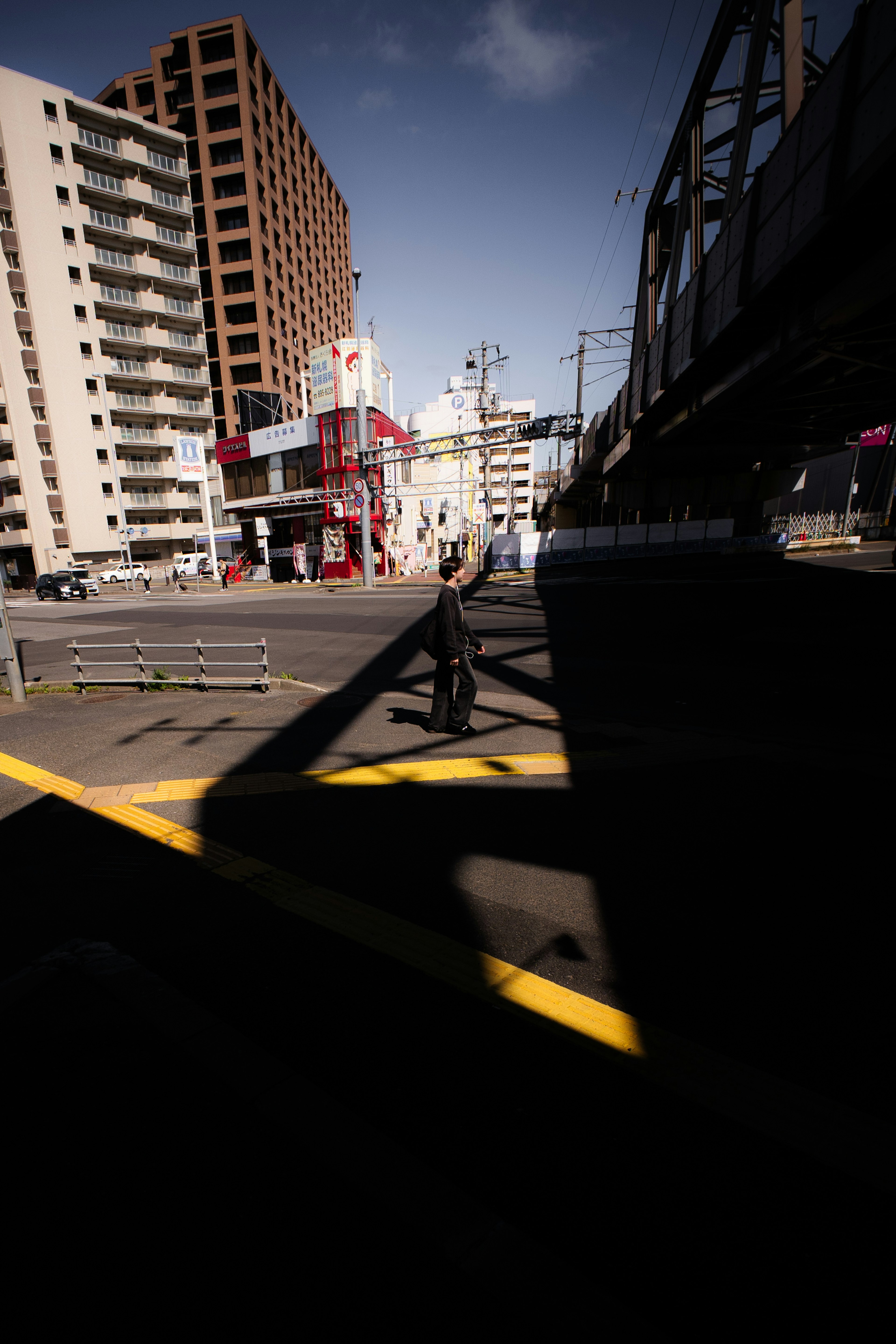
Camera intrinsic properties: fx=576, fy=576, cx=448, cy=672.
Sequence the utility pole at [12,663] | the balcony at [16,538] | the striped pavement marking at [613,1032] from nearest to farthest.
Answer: the striped pavement marking at [613,1032], the utility pole at [12,663], the balcony at [16,538]

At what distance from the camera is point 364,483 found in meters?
29.5

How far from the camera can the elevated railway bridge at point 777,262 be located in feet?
22.9

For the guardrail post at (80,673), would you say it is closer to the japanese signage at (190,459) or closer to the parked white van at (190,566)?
the japanese signage at (190,459)

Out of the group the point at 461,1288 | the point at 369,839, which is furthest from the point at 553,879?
the point at 461,1288

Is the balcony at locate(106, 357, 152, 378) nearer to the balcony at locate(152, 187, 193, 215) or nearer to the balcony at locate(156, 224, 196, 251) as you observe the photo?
the balcony at locate(156, 224, 196, 251)

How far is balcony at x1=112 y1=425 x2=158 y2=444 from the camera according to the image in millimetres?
51219

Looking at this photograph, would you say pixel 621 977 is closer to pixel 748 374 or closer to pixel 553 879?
pixel 553 879

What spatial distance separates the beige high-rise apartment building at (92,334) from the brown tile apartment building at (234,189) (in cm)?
387

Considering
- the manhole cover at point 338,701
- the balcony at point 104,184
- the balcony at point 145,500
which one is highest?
the balcony at point 104,184

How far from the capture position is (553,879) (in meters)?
3.81

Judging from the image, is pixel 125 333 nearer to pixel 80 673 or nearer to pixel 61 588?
pixel 61 588

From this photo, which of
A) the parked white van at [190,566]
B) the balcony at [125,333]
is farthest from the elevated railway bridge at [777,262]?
the balcony at [125,333]

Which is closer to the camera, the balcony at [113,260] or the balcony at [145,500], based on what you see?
the balcony at [113,260]

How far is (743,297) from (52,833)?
42.4ft
